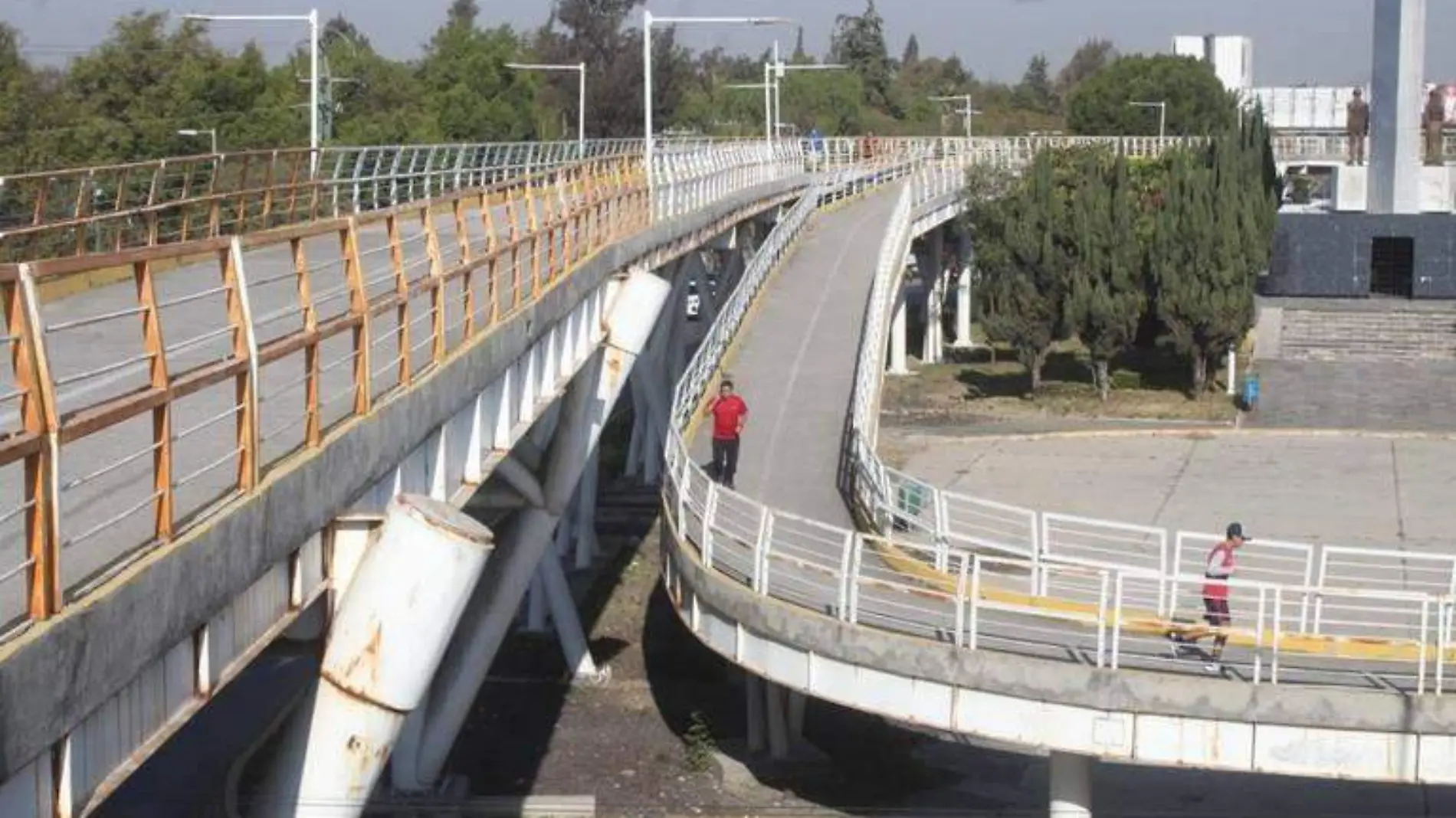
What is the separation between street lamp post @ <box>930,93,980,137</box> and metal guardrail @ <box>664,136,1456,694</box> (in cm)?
9072

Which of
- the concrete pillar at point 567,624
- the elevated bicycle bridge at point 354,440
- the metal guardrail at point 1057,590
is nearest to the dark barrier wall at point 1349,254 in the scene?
the elevated bicycle bridge at point 354,440

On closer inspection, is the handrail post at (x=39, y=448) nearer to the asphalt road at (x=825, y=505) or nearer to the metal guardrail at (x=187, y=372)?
the metal guardrail at (x=187, y=372)

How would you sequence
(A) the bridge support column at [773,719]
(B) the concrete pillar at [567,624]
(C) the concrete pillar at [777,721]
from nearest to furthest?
(C) the concrete pillar at [777,721] < (A) the bridge support column at [773,719] < (B) the concrete pillar at [567,624]

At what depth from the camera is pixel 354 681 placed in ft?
34.5

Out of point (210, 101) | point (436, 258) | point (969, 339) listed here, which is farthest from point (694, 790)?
point (969, 339)

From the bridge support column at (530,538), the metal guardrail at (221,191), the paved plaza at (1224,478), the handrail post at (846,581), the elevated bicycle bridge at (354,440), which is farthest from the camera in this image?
the paved plaza at (1224,478)

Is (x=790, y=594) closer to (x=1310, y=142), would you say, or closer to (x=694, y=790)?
(x=694, y=790)

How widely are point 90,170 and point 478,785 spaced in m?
7.20

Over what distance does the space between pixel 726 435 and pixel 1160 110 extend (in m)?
91.0

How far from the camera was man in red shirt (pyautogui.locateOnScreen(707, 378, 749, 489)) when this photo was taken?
82.7 feet

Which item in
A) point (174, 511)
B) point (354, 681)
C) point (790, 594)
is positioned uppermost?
point (174, 511)

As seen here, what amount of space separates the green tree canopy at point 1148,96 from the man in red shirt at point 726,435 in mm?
87644

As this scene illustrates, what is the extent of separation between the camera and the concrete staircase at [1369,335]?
185ft

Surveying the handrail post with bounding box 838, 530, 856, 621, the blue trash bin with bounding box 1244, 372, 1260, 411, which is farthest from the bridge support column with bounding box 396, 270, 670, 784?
the blue trash bin with bounding box 1244, 372, 1260, 411
